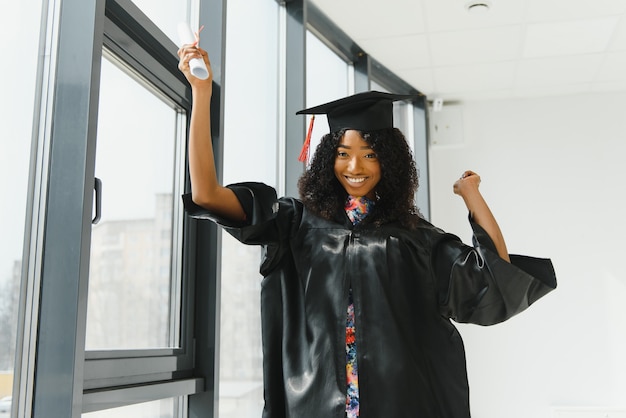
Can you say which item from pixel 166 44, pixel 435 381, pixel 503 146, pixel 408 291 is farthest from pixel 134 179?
pixel 503 146

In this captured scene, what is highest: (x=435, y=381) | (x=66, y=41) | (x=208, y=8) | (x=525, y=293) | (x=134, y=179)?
(x=208, y=8)

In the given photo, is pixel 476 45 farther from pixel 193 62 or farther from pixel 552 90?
pixel 193 62

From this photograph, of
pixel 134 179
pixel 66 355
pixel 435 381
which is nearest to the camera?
pixel 66 355

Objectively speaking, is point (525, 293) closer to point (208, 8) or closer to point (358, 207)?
point (358, 207)

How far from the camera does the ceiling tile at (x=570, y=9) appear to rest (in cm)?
321

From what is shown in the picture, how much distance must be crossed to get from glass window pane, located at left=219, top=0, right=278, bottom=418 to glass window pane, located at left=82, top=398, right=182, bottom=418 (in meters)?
0.28

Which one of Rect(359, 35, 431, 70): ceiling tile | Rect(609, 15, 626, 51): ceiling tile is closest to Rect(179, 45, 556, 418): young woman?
Rect(359, 35, 431, 70): ceiling tile

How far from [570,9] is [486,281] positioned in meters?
2.33

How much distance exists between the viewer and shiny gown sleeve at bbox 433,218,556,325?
1.42 m

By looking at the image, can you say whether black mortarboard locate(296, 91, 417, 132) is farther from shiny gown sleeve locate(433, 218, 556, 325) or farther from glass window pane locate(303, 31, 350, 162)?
glass window pane locate(303, 31, 350, 162)

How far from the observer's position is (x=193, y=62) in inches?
48.6

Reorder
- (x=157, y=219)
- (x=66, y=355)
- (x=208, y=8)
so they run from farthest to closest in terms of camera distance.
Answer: (x=208, y=8) < (x=157, y=219) < (x=66, y=355)

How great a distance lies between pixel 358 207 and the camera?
5.02 feet

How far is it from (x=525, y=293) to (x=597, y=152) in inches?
130
